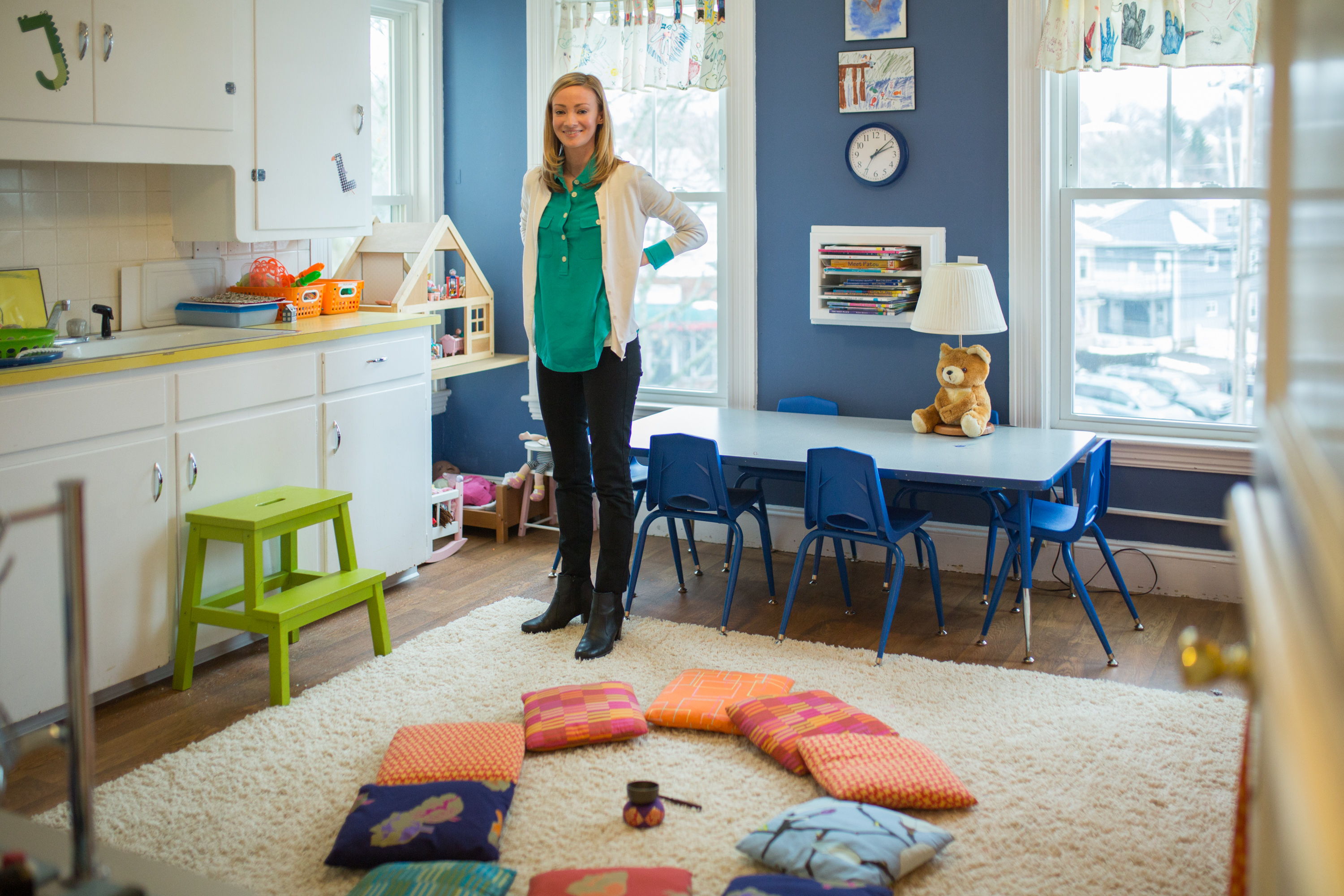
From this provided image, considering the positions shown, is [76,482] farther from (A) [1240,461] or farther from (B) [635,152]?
(B) [635,152]

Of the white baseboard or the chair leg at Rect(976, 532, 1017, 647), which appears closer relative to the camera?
the chair leg at Rect(976, 532, 1017, 647)

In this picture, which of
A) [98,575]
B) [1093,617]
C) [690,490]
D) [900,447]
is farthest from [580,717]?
[1093,617]

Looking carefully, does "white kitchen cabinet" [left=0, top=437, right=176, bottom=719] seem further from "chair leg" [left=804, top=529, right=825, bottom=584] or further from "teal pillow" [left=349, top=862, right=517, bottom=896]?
"chair leg" [left=804, top=529, right=825, bottom=584]

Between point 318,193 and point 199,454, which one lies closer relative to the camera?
point 199,454

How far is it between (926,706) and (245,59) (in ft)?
9.67

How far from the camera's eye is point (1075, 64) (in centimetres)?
391

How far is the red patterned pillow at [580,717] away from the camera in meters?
2.78

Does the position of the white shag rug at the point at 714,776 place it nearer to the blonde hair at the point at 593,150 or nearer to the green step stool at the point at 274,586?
the green step stool at the point at 274,586

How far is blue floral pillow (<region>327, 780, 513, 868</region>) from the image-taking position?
2.24 m

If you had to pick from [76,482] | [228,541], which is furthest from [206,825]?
[76,482]

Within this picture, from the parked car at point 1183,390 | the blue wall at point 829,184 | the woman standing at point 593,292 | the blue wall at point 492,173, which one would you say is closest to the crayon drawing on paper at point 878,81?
the blue wall at point 829,184

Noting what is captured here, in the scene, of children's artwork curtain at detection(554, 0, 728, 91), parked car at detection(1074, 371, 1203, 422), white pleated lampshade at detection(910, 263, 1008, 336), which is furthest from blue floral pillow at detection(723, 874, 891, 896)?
children's artwork curtain at detection(554, 0, 728, 91)

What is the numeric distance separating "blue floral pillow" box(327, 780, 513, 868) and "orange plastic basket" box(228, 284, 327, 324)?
2.13 metres

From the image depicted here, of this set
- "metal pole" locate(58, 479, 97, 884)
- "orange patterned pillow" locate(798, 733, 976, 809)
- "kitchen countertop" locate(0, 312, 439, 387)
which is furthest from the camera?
"kitchen countertop" locate(0, 312, 439, 387)
